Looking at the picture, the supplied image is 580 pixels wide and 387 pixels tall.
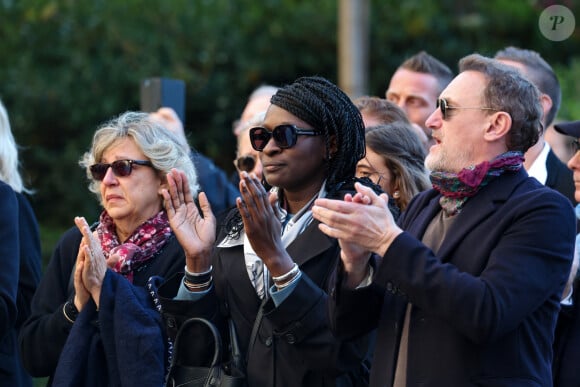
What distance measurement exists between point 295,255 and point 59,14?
848cm

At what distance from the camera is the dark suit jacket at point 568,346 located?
3977 mm

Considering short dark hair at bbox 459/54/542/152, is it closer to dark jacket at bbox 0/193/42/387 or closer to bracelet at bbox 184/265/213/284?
bracelet at bbox 184/265/213/284

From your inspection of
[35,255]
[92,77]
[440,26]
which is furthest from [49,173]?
[35,255]

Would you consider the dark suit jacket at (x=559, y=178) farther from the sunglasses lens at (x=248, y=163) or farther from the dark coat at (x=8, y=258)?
the dark coat at (x=8, y=258)

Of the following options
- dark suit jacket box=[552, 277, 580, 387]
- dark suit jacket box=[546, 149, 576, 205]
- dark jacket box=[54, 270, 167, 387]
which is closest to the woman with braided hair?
dark jacket box=[54, 270, 167, 387]

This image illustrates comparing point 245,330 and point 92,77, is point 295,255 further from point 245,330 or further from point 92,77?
point 92,77

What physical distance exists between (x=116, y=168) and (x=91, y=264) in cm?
63

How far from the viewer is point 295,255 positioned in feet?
12.4

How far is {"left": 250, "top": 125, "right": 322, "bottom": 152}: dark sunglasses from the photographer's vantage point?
378cm

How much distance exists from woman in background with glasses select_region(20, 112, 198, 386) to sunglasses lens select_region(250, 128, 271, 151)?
52 centimetres

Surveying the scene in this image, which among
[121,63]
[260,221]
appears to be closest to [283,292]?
[260,221]

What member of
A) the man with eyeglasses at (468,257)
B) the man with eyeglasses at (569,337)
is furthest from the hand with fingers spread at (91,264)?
the man with eyeglasses at (569,337)

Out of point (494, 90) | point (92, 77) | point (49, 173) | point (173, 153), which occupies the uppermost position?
point (494, 90)

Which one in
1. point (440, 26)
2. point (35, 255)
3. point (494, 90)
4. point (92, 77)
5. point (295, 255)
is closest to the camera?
point (494, 90)
